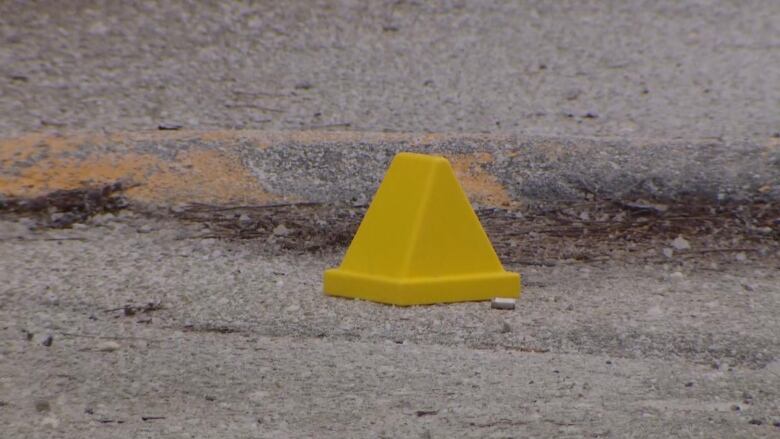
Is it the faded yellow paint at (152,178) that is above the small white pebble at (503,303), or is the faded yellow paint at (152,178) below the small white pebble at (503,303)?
below

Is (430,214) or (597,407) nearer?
(597,407)

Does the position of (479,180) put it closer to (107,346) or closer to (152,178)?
(152,178)

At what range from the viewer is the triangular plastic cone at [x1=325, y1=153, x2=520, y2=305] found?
3475mm

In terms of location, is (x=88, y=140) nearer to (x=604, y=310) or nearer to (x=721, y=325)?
(x=604, y=310)

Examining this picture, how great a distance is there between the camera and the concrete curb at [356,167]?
14.3 feet

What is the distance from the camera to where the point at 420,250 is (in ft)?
11.5

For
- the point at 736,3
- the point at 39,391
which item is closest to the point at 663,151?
the point at 39,391

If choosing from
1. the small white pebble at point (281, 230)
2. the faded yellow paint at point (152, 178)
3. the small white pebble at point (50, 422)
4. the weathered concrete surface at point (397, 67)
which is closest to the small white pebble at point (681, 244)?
the weathered concrete surface at point (397, 67)

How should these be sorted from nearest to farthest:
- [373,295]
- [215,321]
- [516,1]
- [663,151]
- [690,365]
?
→ [690,365], [215,321], [373,295], [663,151], [516,1]

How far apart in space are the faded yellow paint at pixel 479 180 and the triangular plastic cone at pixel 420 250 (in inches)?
29.3

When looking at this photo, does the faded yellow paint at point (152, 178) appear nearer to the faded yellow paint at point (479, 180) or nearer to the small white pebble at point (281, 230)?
the small white pebble at point (281, 230)

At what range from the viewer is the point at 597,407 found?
2.65m

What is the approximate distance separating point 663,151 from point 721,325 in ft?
4.81

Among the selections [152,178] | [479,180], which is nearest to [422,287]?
[479,180]
